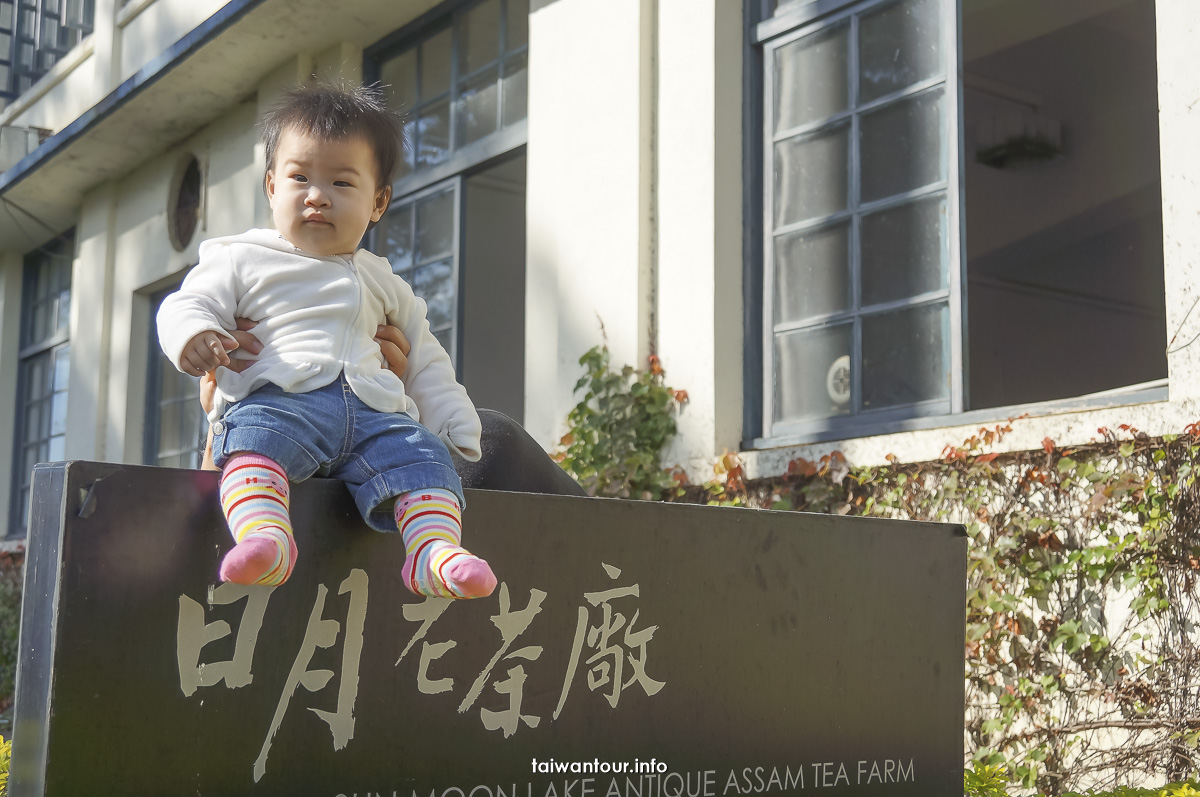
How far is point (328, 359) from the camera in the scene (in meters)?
1.90

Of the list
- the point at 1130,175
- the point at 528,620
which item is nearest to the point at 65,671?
the point at 528,620

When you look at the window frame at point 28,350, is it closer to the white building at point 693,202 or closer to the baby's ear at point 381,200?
the white building at point 693,202

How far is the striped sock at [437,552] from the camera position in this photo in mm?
1610

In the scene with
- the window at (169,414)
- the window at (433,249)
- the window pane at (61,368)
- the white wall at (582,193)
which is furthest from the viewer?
the window pane at (61,368)

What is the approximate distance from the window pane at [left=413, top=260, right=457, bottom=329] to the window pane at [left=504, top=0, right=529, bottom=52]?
1157mm

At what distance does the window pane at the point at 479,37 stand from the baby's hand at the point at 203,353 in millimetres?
4842

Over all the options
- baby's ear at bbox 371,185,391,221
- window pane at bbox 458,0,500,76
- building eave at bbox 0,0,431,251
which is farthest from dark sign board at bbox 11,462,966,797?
building eave at bbox 0,0,431,251

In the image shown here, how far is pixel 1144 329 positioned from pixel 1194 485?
6077 millimetres

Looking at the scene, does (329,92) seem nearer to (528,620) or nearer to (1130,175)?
(528,620)

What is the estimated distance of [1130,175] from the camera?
8.37 meters

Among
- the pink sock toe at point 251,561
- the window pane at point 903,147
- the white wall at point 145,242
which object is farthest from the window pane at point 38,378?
the pink sock toe at point 251,561

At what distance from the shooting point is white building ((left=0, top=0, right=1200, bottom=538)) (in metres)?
4.38

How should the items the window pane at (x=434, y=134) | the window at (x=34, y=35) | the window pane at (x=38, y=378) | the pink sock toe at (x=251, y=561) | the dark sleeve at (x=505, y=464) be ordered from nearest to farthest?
the pink sock toe at (x=251, y=561), the dark sleeve at (x=505, y=464), the window pane at (x=434, y=134), the window at (x=34, y=35), the window pane at (x=38, y=378)

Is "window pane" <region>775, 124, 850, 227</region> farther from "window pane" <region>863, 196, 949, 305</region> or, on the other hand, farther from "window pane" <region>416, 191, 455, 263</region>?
"window pane" <region>416, 191, 455, 263</region>
